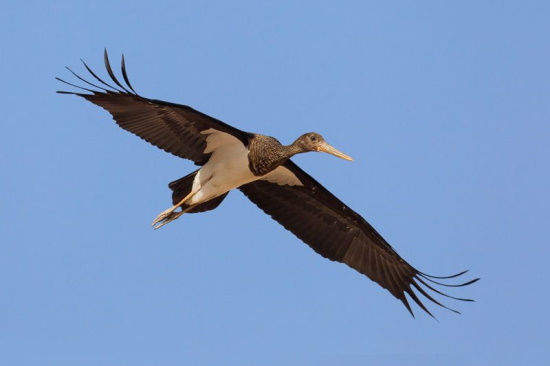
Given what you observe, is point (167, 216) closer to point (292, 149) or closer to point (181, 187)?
point (181, 187)

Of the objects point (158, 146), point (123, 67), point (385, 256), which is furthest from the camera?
point (385, 256)

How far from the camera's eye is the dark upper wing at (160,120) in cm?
1731

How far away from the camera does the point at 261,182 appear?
19.9 meters

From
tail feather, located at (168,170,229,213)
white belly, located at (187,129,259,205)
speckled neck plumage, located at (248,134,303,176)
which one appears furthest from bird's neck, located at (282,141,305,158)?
tail feather, located at (168,170,229,213)

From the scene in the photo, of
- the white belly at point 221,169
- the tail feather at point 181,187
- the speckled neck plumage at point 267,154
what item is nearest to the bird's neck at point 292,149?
the speckled neck plumage at point 267,154

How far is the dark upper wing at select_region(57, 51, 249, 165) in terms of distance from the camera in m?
17.3

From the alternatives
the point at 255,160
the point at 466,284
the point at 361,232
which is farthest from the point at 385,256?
the point at 255,160

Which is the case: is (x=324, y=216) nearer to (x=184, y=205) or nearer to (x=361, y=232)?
(x=361, y=232)

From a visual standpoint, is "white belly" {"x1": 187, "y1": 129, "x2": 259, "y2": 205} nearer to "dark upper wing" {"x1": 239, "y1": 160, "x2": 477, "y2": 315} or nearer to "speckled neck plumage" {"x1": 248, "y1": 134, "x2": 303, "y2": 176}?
"speckled neck plumage" {"x1": 248, "y1": 134, "x2": 303, "y2": 176}

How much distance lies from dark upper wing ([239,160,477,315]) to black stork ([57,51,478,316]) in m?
0.02

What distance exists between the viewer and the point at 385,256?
1975 cm

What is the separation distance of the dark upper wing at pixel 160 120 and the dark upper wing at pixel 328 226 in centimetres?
186

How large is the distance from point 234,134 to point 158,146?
4.00 ft

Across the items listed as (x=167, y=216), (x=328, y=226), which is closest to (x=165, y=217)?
(x=167, y=216)
